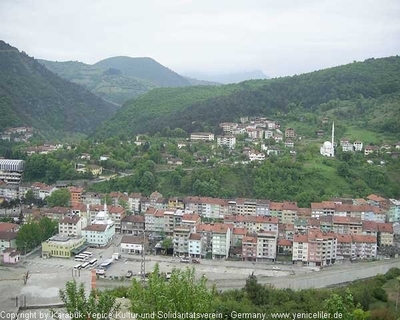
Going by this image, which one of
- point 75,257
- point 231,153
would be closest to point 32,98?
point 231,153

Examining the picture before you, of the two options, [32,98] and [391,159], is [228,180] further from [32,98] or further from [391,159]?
[32,98]

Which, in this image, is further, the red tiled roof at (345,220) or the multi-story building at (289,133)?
the multi-story building at (289,133)

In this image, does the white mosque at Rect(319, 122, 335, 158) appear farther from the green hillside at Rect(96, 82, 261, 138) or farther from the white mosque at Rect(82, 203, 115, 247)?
the white mosque at Rect(82, 203, 115, 247)

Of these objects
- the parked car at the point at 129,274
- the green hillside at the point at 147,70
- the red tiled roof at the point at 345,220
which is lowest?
the parked car at the point at 129,274

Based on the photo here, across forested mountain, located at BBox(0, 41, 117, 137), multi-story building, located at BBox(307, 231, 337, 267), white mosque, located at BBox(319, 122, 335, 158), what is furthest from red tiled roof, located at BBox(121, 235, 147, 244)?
forested mountain, located at BBox(0, 41, 117, 137)

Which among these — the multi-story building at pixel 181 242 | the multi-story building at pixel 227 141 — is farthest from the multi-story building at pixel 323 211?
the multi-story building at pixel 227 141

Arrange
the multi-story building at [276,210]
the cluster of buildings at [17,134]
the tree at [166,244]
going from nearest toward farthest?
the tree at [166,244] → the multi-story building at [276,210] → the cluster of buildings at [17,134]

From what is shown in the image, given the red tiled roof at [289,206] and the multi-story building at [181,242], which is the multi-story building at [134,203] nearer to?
the multi-story building at [181,242]
